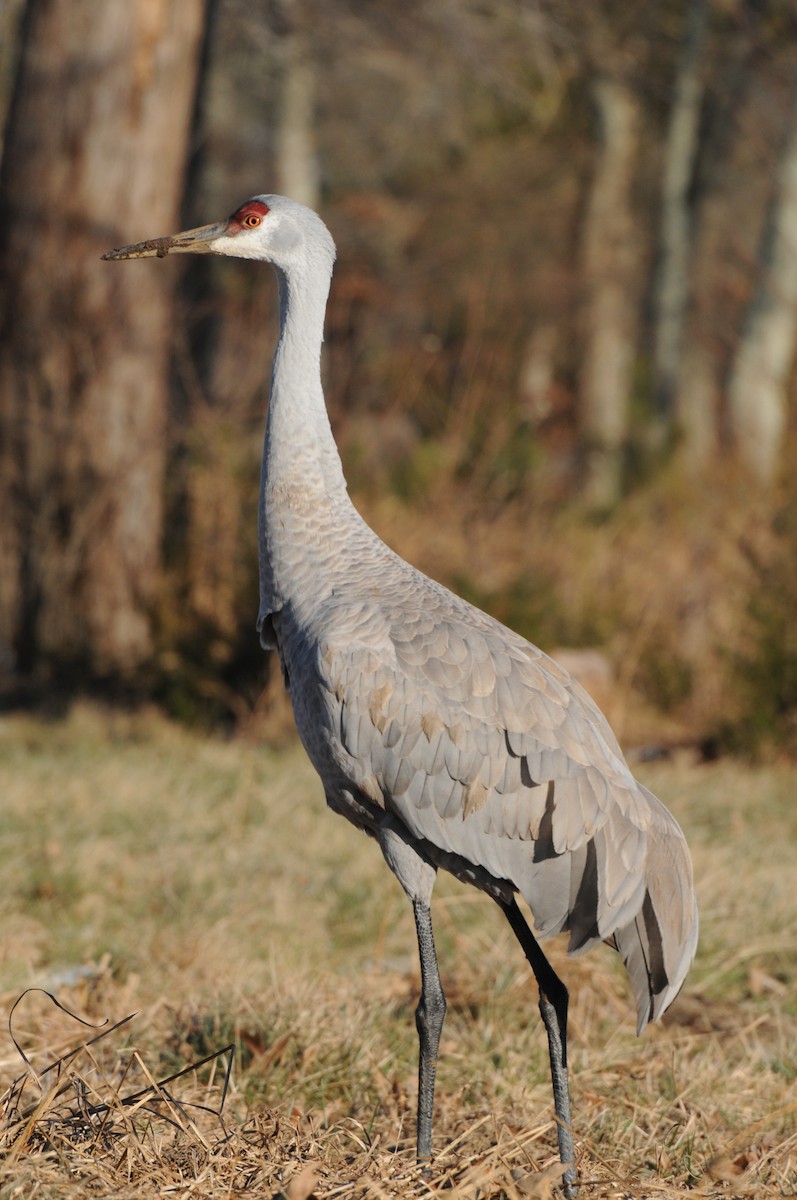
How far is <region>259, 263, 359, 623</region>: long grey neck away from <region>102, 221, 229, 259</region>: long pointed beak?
Answer: 0.94 feet

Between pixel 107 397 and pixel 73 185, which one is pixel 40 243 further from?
pixel 107 397

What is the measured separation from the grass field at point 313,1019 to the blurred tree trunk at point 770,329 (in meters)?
4.99

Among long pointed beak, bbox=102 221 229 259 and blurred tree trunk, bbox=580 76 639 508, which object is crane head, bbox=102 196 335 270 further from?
blurred tree trunk, bbox=580 76 639 508

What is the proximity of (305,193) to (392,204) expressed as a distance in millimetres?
4043

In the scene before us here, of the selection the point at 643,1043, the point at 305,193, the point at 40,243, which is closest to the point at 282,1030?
the point at 643,1043

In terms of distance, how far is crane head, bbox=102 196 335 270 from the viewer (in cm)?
357

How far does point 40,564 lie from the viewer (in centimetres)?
741

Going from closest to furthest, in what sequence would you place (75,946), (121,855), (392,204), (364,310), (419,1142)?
(419,1142)
(75,946)
(121,855)
(364,310)
(392,204)

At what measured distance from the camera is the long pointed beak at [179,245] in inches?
141

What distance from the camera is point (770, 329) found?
11102mm

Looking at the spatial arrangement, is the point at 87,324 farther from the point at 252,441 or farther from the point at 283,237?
the point at 283,237

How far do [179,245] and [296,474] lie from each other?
713 mm

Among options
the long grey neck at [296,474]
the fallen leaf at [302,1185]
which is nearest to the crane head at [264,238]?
the long grey neck at [296,474]

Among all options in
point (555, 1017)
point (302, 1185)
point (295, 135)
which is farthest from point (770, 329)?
point (302, 1185)
